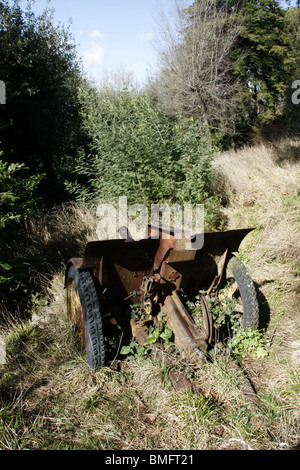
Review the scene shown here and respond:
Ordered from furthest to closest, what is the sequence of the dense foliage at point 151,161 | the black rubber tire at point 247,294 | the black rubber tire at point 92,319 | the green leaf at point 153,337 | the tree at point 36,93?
1. the tree at point 36,93
2. the dense foliage at point 151,161
3. the black rubber tire at point 247,294
4. the green leaf at point 153,337
5. the black rubber tire at point 92,319

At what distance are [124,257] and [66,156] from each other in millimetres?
9389

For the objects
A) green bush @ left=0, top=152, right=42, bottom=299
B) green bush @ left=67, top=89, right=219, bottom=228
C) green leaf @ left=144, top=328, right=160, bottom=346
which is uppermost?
green bush @ left=67, top=89, right=219, bottom=228

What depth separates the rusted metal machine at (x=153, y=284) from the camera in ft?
7.72

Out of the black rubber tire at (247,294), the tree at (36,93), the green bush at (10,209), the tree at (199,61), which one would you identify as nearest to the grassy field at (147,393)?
the black rubber tire at (247,294)

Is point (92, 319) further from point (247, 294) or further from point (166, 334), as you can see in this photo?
point (247, 294)

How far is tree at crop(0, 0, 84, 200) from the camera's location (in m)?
7.47

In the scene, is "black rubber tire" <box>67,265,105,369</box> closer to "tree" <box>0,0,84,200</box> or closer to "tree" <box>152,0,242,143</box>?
"tree" <box>0,0,84,200</box>

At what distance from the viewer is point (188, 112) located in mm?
11031

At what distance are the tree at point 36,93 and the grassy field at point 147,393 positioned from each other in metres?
6.06

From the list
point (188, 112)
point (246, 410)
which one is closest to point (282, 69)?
point (188, 112)

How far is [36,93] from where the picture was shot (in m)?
8.20

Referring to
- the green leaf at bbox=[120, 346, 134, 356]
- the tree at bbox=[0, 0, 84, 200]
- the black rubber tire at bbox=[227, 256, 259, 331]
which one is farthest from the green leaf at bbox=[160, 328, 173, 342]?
the tree at bbox=[0, 0, 84, 200]

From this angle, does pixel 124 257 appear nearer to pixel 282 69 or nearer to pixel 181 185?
pixel 181 185

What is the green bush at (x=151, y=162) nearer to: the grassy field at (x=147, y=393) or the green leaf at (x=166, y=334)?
the grassy field at (x=147, y=393)
